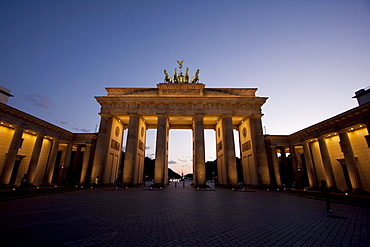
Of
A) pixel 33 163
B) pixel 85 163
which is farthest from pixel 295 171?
pixel 33 163

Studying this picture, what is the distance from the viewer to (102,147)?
2625 centimetres

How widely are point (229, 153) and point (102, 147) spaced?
2086 cm

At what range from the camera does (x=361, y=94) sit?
1043 inches

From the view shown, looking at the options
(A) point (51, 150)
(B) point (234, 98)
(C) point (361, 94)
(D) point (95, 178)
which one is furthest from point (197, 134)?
(C) point (361, 94)

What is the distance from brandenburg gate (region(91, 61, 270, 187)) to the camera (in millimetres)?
25547

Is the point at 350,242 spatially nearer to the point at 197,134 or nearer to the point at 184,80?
the point at 197,134

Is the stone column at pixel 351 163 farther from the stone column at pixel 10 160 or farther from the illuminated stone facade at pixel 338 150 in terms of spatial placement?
the stone column at pixel 10 160

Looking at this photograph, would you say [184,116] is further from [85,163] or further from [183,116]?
[85,163]

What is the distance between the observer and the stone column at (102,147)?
25375 millimetres

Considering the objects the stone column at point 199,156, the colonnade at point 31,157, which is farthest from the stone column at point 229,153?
the colonnade at point 31,157

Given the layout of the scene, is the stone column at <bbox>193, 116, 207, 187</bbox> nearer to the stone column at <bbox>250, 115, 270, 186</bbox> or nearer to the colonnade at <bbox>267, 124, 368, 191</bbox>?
the stone column at <bbox>250, 115, 270, 186</bbox>

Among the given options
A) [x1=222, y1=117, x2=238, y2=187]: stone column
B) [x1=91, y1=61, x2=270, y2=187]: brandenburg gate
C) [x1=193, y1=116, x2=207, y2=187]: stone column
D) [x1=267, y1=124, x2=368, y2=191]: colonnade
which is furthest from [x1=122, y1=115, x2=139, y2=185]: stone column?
[x1=267, y1=124, x2=368, y2=191]: colonnade

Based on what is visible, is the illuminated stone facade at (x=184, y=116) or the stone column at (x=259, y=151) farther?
the illuminated stone facade at (x=184, y=116)

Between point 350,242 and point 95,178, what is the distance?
28.3 m
